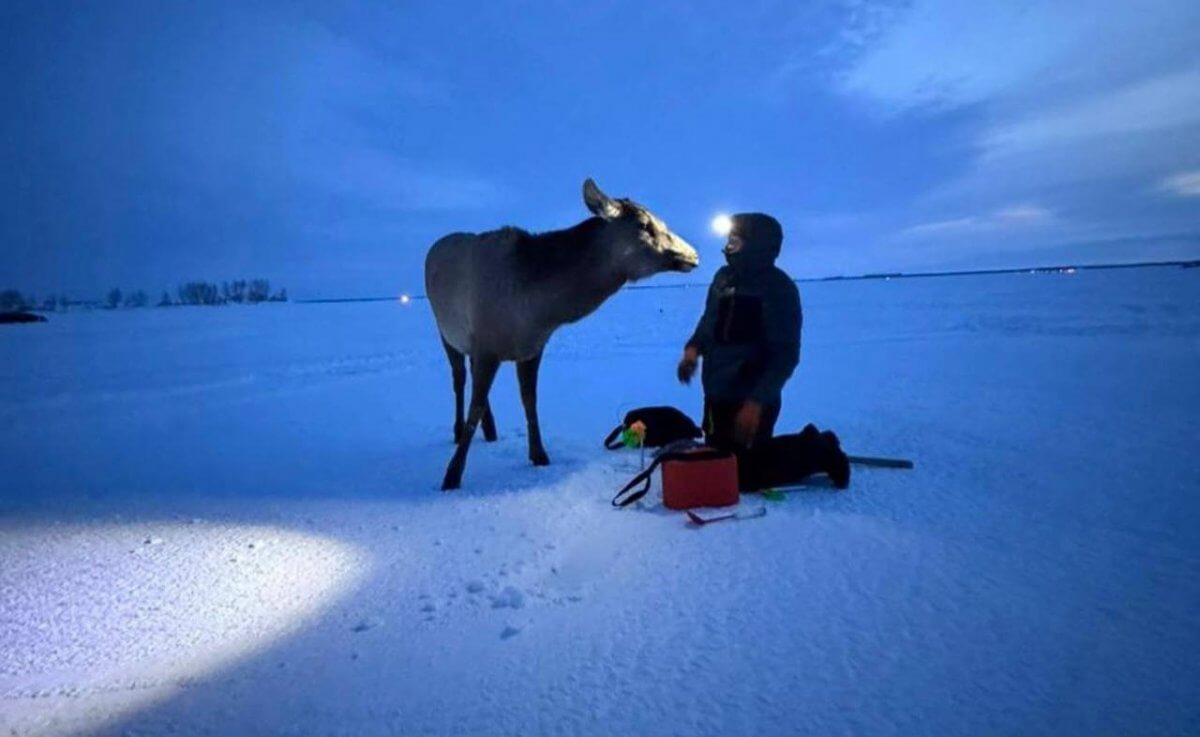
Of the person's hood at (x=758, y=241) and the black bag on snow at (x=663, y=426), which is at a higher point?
the person's hood at (x=758, y=241)

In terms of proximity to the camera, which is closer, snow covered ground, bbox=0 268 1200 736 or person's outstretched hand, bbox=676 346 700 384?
snow covered ground, bbox=0 268 1200 736

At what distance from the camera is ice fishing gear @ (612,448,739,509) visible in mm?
4199

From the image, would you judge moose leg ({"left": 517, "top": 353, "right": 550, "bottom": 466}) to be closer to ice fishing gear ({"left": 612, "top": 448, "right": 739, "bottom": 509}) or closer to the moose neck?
the moose neck

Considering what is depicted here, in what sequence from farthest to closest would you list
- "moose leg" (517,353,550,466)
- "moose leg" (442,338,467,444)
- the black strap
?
"moose leg" (442,338,467,444), the black strap, "moose leg" (517,353,550,466)

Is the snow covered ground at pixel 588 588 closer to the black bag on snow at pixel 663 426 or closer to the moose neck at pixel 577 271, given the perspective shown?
the black bag on snow at pixel 663 426

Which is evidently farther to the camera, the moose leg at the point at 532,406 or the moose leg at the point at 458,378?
the moose leg at the point at 458,378

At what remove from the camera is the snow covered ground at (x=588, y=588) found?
7.32ft

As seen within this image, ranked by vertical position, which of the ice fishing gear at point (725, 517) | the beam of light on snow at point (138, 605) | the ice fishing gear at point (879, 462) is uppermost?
the ice fishing gear at point (879, 462)

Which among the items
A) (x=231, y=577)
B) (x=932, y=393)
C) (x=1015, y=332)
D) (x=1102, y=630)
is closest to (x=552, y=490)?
(x=231, y=577)

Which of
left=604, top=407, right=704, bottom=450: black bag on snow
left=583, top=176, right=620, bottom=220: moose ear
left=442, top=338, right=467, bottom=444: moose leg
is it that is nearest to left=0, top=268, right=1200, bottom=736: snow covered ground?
left=442, top=338, right=467, bottom=444: moose leg

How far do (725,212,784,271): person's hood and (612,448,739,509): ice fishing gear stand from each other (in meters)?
1.58

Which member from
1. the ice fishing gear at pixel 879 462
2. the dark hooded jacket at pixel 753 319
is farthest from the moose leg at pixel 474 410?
the ice fishing gear at pixel 879 462

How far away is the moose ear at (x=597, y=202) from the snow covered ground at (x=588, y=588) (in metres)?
2.22

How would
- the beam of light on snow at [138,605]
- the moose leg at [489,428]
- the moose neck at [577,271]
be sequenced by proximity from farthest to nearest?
1. the moose leg at [489,428]
2. the moose neck at [577,271]
3. the beam of light on snow at [138,605]
